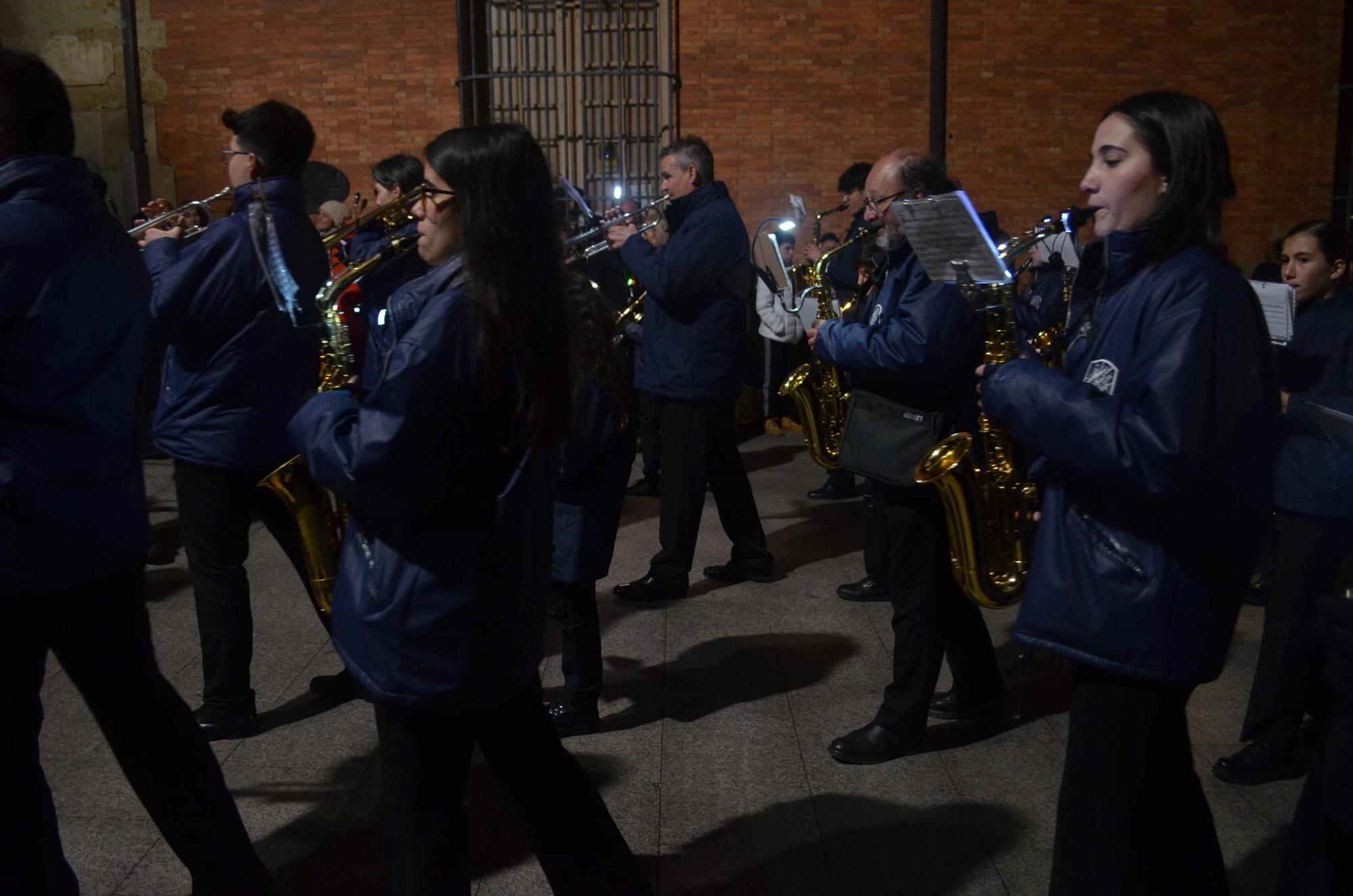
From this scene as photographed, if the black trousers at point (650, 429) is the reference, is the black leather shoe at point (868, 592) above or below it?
below

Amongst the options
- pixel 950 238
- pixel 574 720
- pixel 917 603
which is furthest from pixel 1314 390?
pixel 574 720

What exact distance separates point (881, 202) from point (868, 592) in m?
2.26

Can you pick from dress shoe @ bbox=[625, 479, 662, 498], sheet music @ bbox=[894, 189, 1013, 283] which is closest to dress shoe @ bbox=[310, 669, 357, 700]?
sheet music @ bbox=[894, 189, 1013, 283]

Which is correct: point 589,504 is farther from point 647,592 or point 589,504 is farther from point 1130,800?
point 1130,800

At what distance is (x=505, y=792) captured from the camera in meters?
2.44

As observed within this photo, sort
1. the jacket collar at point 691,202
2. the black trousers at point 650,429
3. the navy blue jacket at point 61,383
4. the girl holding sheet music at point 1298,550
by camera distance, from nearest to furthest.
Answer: the navy blue jacket at point 61,383 < the girl holding sheet music at point 1298,550 < the jacket collar at point 691,202 < the black trousers at point 650,429

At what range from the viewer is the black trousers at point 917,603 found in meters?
3.81

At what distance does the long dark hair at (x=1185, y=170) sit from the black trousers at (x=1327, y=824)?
0.91 meters

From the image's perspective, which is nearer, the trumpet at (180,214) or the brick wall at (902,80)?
the trumpet at (180,214)

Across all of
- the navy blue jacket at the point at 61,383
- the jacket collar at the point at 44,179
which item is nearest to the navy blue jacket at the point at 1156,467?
the navy blue jacket at the point at 61,383

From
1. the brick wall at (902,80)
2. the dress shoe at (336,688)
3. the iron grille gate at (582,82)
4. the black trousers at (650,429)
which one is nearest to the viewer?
the dress shoe at (336,688)

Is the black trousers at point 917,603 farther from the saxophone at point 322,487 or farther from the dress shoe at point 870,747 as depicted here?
the saxophone at point 322,487

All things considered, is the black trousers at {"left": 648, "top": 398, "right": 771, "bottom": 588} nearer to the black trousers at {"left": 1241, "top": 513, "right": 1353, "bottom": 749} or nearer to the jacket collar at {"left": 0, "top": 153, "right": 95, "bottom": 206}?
the black trousers at {"left": 1241, "top": 513, "right": 1353, "bottom": 749}

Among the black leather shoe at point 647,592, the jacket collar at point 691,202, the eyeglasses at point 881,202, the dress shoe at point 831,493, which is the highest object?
the eyeglasses at point 881,202
